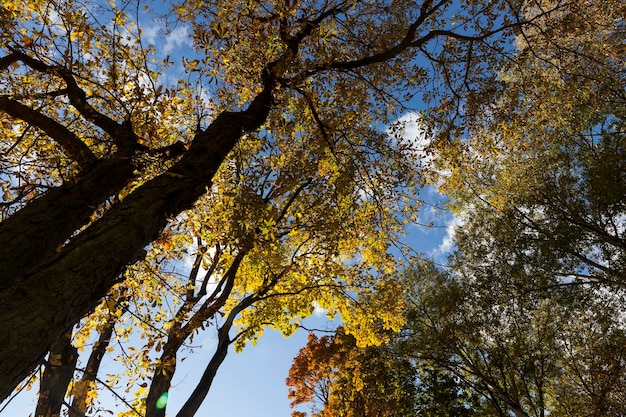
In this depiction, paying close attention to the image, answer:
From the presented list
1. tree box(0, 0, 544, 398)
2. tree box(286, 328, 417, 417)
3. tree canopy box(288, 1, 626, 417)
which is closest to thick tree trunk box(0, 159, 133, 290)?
tree box(0, 0, 544, 398)

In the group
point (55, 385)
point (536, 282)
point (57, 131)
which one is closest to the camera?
point (57, 131)

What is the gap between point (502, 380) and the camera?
16969 mm

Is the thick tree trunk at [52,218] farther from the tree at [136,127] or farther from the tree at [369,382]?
the tree at [369,382]

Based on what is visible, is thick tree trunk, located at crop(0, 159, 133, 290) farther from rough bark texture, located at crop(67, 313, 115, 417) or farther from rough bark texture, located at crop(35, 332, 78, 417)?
rough bark texture, located at crop(35, 332, 78, 417)

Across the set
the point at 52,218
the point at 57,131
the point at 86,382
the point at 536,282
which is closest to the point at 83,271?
the point at 52,218

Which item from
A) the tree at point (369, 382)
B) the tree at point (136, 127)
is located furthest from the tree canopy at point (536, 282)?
the tree at point (136, 127)

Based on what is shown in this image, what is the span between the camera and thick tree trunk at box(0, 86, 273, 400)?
2098 millimetres

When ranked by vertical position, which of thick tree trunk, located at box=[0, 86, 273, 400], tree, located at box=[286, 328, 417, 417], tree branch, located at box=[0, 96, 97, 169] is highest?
tree, located at box=[286, 328, 417, 417]

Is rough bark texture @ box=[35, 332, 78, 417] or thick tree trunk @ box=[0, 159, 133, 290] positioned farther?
rough bark texture @ box=[35, 332, 78, 417]

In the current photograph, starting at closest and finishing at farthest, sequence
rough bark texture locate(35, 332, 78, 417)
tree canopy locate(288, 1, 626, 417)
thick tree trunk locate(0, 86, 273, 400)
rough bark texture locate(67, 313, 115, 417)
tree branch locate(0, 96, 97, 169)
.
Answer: thick tree trunk locate(0, 86, 273, 400) → tree branch locate(0, 96, 97, 169) → rough bark texture locate(67, 313, 115, 417) → rough bark texture locate(35, 332, 78, 417) → tree canopy locate(288, 1, 626, 417)

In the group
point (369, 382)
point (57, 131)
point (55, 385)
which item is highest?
point (369, 382)

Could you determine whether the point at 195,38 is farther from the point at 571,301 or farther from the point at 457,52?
the point at 571,301

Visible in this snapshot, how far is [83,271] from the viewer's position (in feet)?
8.50

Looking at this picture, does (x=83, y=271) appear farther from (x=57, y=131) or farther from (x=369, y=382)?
(x=369, y=382)
